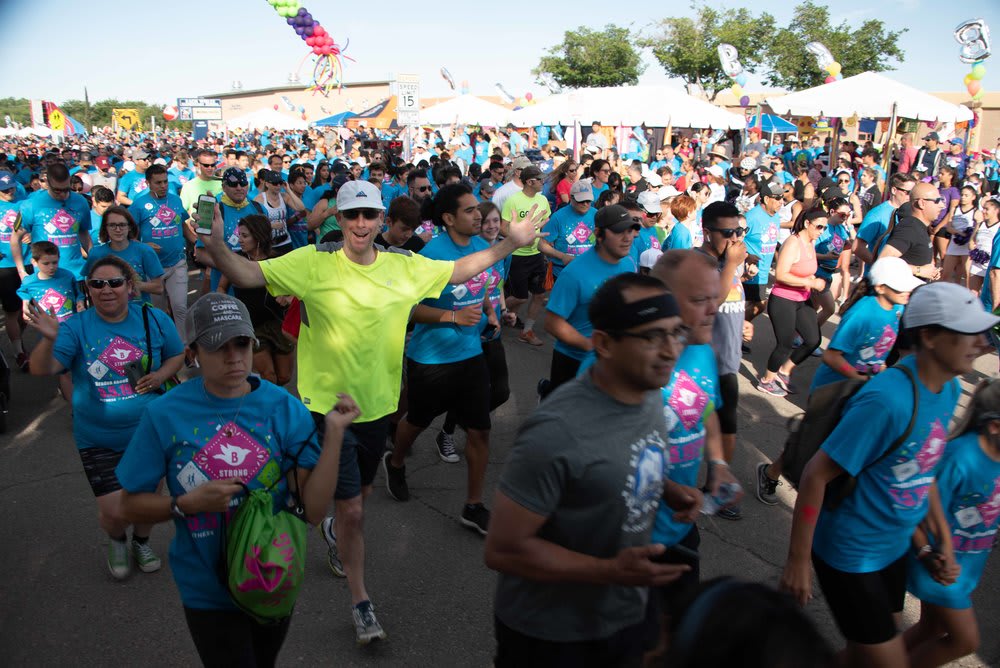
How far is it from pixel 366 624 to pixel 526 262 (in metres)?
5.95

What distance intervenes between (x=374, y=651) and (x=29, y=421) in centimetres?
477

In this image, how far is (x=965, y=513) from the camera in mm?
2756

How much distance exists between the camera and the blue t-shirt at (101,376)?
383cm

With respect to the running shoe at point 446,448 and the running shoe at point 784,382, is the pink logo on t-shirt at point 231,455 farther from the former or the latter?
the running shoe at point 784,382

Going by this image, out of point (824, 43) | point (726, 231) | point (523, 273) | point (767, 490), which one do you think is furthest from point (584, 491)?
point (824, 43)

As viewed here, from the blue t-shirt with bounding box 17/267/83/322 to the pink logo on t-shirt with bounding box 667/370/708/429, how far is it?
19.5ft

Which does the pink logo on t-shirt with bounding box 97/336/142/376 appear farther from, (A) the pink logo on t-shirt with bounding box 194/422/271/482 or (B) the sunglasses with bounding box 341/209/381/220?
(A) the pink logo on t-shirt with bounding box 194/422/271/482

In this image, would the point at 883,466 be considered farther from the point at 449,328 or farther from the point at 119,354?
the point at 119,354

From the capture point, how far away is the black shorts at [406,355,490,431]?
4582 mm

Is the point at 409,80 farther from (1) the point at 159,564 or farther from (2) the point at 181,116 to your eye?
(2) the point at 181,116

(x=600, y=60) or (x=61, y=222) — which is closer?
(x=61, y=222)

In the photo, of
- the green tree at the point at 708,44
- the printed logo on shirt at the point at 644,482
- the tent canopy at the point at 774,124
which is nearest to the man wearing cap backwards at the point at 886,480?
the printed logo on shirt at the point at 644,482

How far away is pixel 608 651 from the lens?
2105mm

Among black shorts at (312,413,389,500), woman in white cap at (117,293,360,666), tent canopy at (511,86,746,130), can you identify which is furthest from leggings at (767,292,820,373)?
tent canopy at (511,86,746,130)
